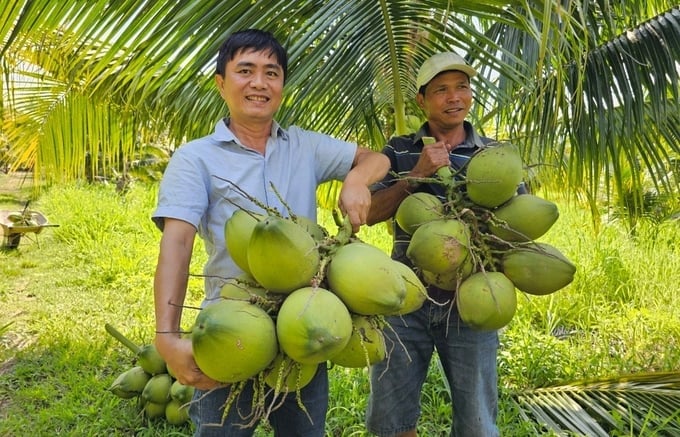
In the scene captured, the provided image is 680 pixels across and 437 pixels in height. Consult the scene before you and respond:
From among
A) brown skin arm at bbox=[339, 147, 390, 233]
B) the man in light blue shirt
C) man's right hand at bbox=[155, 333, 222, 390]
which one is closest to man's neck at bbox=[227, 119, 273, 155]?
the man in light blue shirt

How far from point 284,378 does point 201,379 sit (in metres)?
0.21

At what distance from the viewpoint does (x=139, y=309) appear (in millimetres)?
4926

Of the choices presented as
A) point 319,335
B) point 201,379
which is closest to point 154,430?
point 201,379

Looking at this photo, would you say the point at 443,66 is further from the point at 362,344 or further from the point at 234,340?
the point at 234,340

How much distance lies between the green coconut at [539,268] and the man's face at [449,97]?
0.62m

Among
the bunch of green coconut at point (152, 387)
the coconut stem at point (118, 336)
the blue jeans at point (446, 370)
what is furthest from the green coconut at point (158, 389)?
the blue jeans at point (446, 370)

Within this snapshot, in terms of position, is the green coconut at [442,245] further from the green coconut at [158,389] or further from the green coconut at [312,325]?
the green coconut at [158,389]

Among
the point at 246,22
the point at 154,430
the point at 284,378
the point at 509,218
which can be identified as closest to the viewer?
the point at 284,378

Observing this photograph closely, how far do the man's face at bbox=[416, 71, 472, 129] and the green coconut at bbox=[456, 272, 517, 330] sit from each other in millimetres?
659

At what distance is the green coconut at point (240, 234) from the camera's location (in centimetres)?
122

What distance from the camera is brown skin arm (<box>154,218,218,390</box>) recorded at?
122 centimetres

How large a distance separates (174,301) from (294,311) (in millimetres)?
446

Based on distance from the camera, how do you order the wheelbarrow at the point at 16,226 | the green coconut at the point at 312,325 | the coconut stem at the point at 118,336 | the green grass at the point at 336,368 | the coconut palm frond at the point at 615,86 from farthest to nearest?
the wheelbarrow at the point at 16,226 < the green grass at the point at 336,368 < the coconut stem at the point at 118,336 < the coconut palm frond at the point at 615,86 < the green coconut at the point at 312,325

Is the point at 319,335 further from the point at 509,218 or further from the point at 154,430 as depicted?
the point at 154,430
